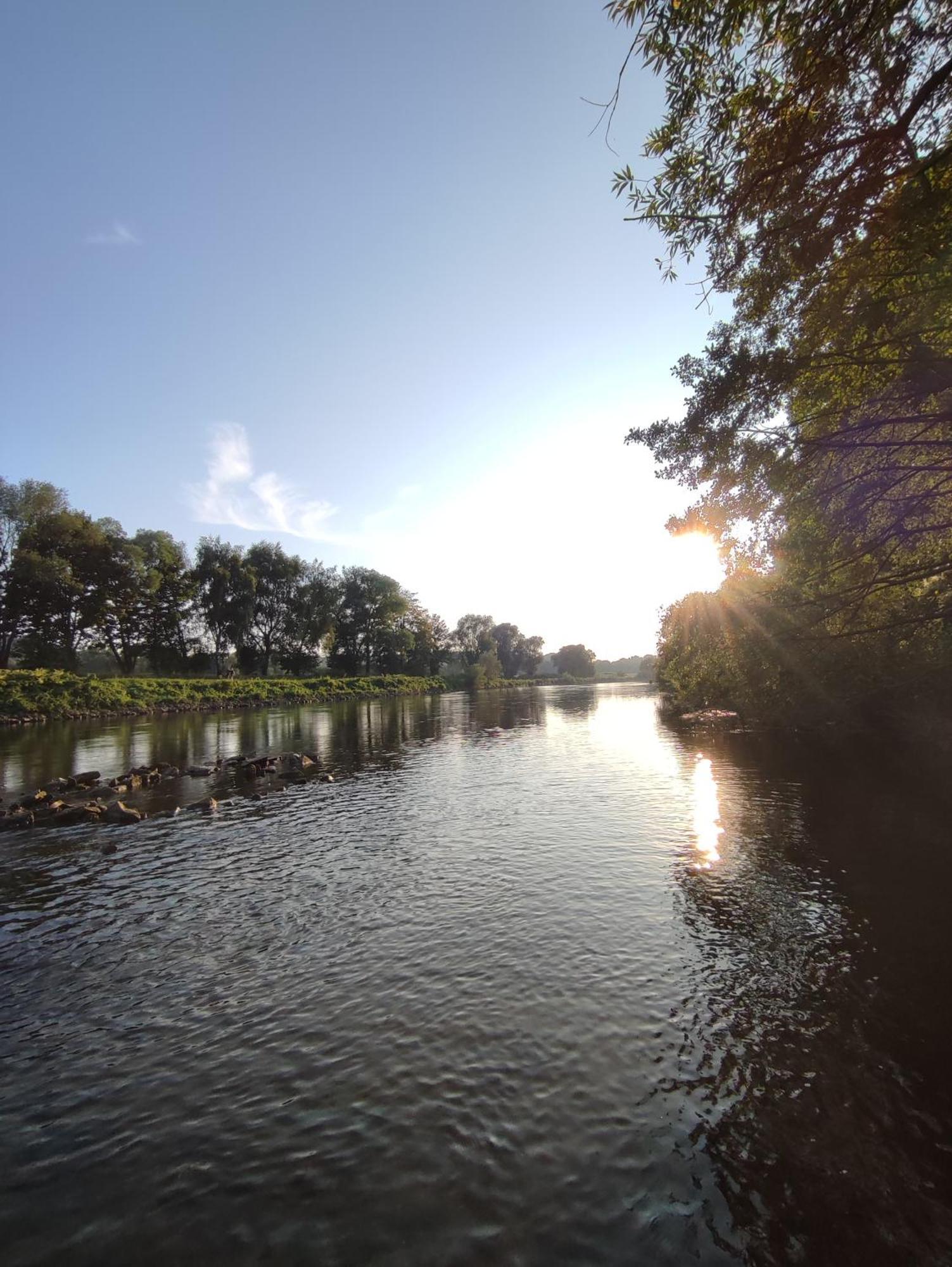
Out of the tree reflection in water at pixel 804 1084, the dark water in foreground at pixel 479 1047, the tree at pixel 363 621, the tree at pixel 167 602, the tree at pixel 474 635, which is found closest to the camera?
the tree reflection in water at pixel 804 1084

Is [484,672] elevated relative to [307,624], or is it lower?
lower

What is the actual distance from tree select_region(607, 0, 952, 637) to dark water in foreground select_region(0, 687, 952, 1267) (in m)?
9.94

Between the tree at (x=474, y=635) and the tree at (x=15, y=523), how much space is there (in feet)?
355

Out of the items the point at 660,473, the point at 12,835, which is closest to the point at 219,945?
the point at 12,835

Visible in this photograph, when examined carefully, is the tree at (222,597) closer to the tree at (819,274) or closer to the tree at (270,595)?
the tree at (270,595)

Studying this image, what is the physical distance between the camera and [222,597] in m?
110

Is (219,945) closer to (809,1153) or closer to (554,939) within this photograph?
(554,939)

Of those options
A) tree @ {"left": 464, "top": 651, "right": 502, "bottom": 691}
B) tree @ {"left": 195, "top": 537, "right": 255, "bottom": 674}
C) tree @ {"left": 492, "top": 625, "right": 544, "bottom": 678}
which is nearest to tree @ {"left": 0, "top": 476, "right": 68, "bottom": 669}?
tree @ {"left": 195, "top": 537, "right": 255, "bottom": 674}

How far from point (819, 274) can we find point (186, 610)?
111158mm

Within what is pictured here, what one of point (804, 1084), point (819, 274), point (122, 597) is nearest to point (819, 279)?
point (819, 274)

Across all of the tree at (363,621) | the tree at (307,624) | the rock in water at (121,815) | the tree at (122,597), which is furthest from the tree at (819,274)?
the tree at (363,621)

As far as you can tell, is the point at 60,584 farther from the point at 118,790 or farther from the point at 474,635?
the point at 474,635

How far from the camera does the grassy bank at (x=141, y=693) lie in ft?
189

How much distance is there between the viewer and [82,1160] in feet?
21.1
